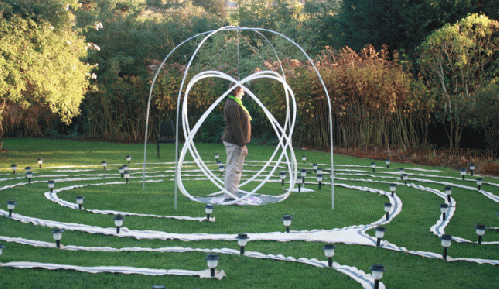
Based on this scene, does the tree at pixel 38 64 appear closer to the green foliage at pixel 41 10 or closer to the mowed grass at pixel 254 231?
the green foliage at pixel 41 10

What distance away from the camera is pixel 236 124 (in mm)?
8008

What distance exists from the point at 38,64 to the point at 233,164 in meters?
7.87

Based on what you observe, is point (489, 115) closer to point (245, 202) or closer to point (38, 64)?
point (245, 202)

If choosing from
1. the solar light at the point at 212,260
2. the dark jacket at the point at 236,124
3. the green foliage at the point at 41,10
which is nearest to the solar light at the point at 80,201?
the dark jacket at the point at 236,124

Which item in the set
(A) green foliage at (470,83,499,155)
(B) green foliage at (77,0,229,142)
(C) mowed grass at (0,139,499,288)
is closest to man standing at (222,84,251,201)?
(C) mowed grass at (0,139,499,288)

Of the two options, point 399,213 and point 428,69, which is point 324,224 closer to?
point 399,213

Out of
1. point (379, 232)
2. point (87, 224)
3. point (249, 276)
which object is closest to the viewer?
point (249, 276)

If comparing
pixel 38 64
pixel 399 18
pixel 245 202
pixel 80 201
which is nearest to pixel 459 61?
pixel 399 18

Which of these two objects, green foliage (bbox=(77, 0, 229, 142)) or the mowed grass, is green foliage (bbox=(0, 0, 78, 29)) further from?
the mowed grass

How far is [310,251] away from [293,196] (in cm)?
350

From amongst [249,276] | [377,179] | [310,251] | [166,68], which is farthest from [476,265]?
[166,68]

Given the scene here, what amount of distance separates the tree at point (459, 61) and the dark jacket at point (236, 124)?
9.44m

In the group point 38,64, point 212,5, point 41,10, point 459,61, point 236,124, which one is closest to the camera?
point 236,124

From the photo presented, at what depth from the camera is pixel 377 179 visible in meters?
10.9
